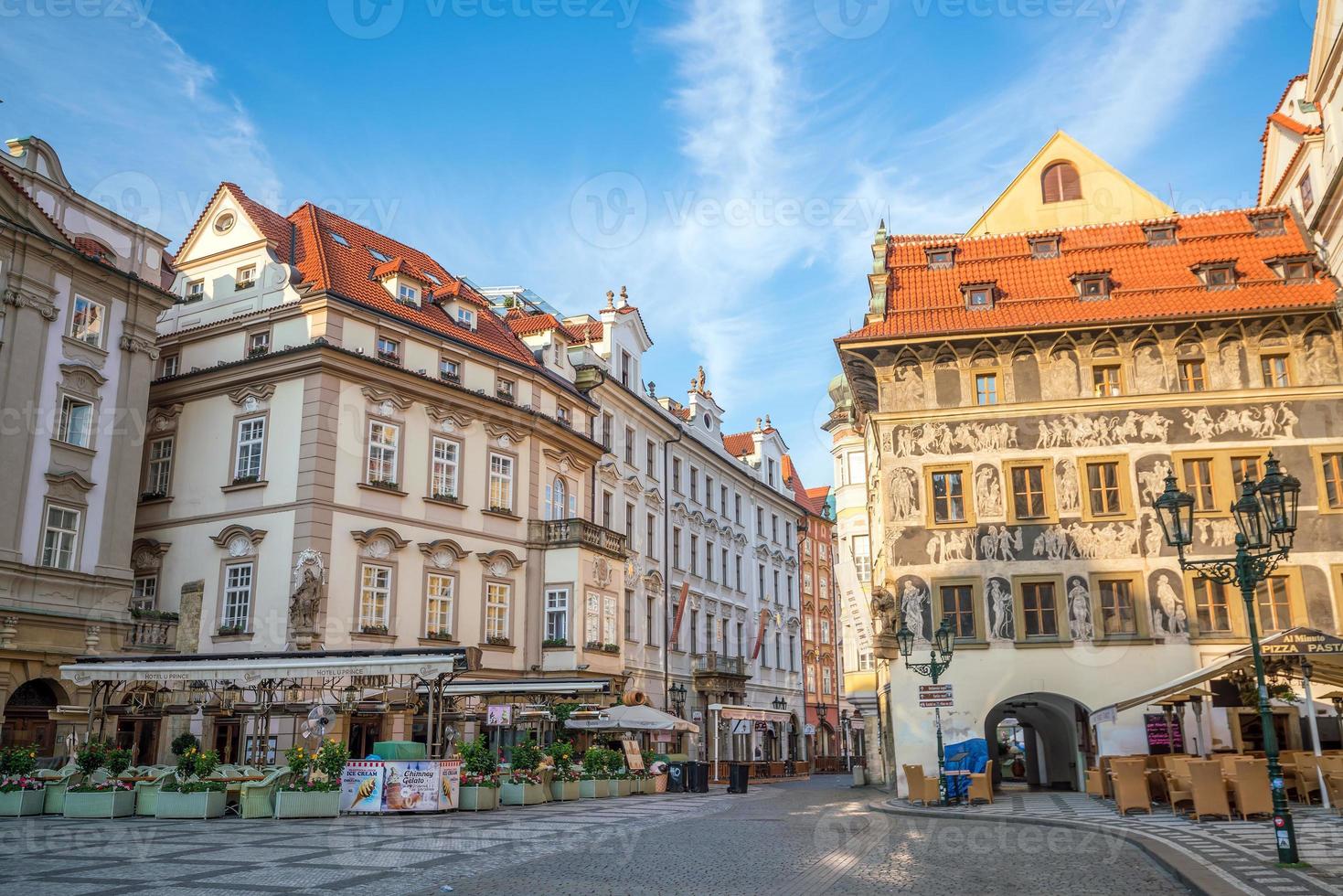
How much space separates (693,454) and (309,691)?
26302mm

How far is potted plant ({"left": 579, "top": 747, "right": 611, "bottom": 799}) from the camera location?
2925 cm

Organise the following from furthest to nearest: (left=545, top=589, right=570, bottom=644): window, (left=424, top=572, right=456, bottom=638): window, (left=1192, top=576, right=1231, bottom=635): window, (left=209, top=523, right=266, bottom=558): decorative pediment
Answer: (left=545, top=589, right=570, bottom=644): window
(left=424, top=572, right=456, bottom=638): window
(left=209, top=523, right=266, bottom=558): decorative pediment
(left=1192, top=576, right=1231, bottom=635): window

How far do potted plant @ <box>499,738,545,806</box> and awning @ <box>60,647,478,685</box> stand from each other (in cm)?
459

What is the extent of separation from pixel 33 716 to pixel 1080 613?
25739 mm

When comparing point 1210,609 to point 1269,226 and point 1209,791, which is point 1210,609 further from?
point 1269,226

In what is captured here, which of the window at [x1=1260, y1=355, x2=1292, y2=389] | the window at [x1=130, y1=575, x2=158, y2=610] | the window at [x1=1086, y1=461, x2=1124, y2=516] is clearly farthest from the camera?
the window at [x1=130, y1=575, x2=158, y2=610]

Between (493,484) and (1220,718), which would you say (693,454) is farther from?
(1220,718)

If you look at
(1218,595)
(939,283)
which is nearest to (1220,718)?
(1218,595)

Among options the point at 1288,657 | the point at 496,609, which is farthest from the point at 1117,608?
the point at 496,609

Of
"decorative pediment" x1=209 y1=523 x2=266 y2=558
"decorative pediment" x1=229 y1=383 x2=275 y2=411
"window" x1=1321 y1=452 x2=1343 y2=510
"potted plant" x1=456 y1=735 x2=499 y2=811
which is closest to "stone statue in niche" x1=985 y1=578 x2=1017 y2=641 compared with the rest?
"window" x1=1321 y1=452 x2=1343 y2=510

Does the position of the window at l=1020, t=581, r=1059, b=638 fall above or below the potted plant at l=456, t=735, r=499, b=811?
above

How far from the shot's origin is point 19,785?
67.6 ft

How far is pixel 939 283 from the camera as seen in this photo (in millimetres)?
32875

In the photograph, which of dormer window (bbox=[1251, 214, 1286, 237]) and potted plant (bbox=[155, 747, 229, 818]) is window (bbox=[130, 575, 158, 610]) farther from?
dormer window (bbox=[1251, 214, 1286, 237])
